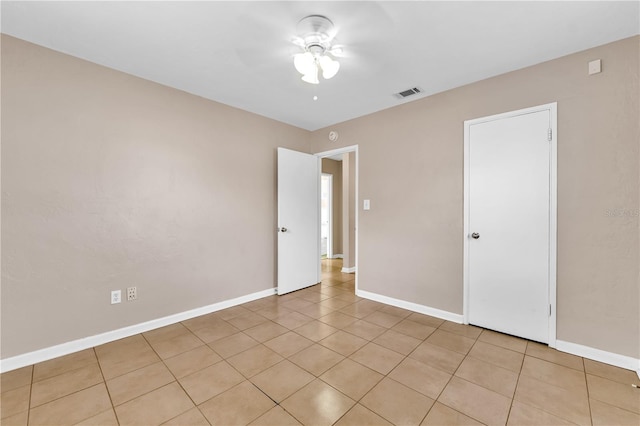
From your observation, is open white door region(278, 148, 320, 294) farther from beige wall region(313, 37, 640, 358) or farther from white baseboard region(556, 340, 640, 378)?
white baseboard region(556, 340, 640, 378)

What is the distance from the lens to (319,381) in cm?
194

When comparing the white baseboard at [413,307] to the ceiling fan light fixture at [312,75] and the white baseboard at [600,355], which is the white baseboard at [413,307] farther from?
the ceiling fan light fixture at [312,75]

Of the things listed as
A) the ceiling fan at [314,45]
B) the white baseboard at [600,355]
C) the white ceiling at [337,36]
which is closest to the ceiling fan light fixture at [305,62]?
the ceiling fan at [314,45]

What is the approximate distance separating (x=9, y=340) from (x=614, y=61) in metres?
5.19

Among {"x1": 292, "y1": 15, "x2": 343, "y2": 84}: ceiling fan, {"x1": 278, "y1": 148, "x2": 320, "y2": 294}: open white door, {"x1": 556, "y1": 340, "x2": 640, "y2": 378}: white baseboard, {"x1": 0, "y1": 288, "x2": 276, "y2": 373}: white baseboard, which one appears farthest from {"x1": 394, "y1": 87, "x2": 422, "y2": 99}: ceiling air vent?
{"x1": 0, "y1": 288, "x2": 276, "y2": 373}: white baseboard

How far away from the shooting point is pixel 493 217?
8.86 feet

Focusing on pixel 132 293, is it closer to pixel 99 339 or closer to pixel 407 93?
pixel 99 339

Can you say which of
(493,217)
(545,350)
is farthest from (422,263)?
(545,350)

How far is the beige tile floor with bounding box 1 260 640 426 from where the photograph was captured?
1.61m

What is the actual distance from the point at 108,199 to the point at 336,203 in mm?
4902

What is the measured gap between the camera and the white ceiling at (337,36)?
1.80m

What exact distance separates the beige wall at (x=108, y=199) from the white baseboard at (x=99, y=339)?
0.17 feet

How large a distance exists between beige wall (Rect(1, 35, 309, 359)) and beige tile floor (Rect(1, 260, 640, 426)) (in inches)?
15.8

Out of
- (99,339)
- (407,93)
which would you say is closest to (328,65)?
(407,93)
